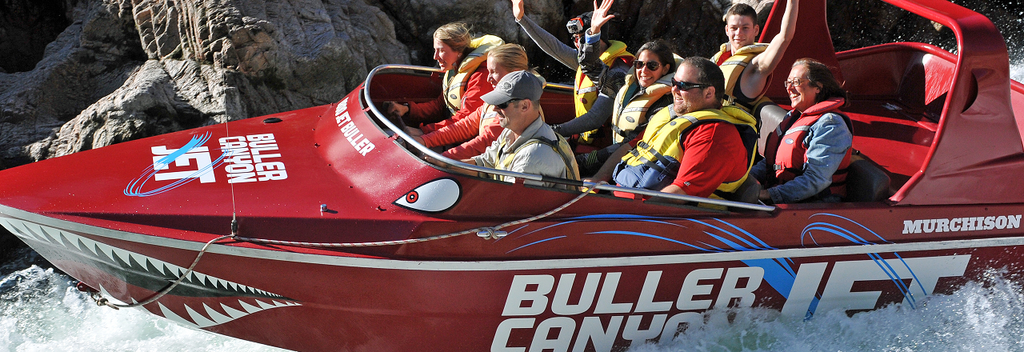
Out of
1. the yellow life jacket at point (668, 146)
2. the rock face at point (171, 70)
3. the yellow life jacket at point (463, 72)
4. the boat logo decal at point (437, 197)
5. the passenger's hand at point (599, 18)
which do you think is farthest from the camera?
the rock face at point (171, 70)

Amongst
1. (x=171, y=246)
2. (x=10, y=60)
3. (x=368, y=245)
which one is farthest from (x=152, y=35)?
(x=368, y=245)

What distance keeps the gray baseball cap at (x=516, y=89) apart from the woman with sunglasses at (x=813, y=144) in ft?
4.38

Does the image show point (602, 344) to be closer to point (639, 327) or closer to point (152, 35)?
point (639, 327)

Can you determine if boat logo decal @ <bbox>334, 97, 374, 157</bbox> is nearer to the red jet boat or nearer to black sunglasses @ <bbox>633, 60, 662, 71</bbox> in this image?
the red jet boat

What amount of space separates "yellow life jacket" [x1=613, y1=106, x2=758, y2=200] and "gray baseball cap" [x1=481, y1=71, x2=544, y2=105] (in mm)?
685

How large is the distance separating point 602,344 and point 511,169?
0.99 meters

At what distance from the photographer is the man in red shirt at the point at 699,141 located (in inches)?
117

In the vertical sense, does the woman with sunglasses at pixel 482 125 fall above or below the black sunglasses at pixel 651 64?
below

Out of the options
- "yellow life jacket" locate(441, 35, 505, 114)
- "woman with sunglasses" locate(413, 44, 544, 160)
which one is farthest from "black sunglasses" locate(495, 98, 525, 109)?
"yellow life jacket" locate(441, 35, 505, 114)

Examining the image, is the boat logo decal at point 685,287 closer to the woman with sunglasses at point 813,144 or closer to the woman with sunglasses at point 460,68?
the woman with sunglasses at point 813,144

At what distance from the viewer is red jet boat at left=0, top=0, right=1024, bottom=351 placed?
286 centimetres

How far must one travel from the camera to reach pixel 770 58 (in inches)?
149

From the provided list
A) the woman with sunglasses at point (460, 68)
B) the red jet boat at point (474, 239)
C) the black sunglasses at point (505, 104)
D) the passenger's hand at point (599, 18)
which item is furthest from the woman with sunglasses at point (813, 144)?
the woman with sunglasses at point (460, 68)

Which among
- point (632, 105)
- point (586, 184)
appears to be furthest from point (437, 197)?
point (632, 105)
